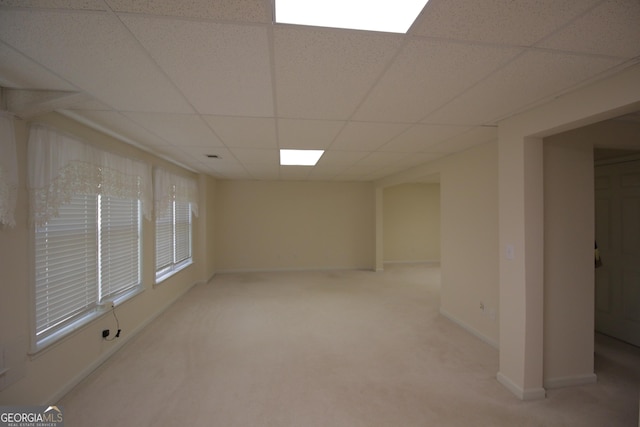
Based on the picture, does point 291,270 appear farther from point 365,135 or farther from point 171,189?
point 365,135

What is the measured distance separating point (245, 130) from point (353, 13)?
169 centimetres

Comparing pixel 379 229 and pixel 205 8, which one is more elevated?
pixel 205 8

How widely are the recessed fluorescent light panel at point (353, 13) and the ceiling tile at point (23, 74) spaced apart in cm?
141

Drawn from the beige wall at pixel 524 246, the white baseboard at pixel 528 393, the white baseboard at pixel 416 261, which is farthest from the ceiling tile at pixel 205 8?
the white baseboard at pixel 416 261

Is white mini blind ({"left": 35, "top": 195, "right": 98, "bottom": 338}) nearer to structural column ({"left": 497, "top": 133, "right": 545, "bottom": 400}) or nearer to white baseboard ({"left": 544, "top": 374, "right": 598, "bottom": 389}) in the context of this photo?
structural column ({"left": 497, "top": 133, "right": 545, "bottom": 400})

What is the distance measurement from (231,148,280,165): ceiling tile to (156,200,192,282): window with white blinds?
1425 mm

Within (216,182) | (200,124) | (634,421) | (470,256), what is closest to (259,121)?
(200,124)

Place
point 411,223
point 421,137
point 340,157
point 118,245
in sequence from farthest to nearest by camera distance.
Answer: point 411,223, point 340,157, point 118,245, point 421,137

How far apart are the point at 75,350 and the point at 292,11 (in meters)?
3.14

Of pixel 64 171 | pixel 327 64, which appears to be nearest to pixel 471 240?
pixel 327 64

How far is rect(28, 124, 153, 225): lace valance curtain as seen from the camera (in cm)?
190

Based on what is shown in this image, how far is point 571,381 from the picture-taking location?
2262 mm

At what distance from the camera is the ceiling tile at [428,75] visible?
1.29 m

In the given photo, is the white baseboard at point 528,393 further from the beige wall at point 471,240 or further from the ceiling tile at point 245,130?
Answer: the ceiling tile at point 245,130
